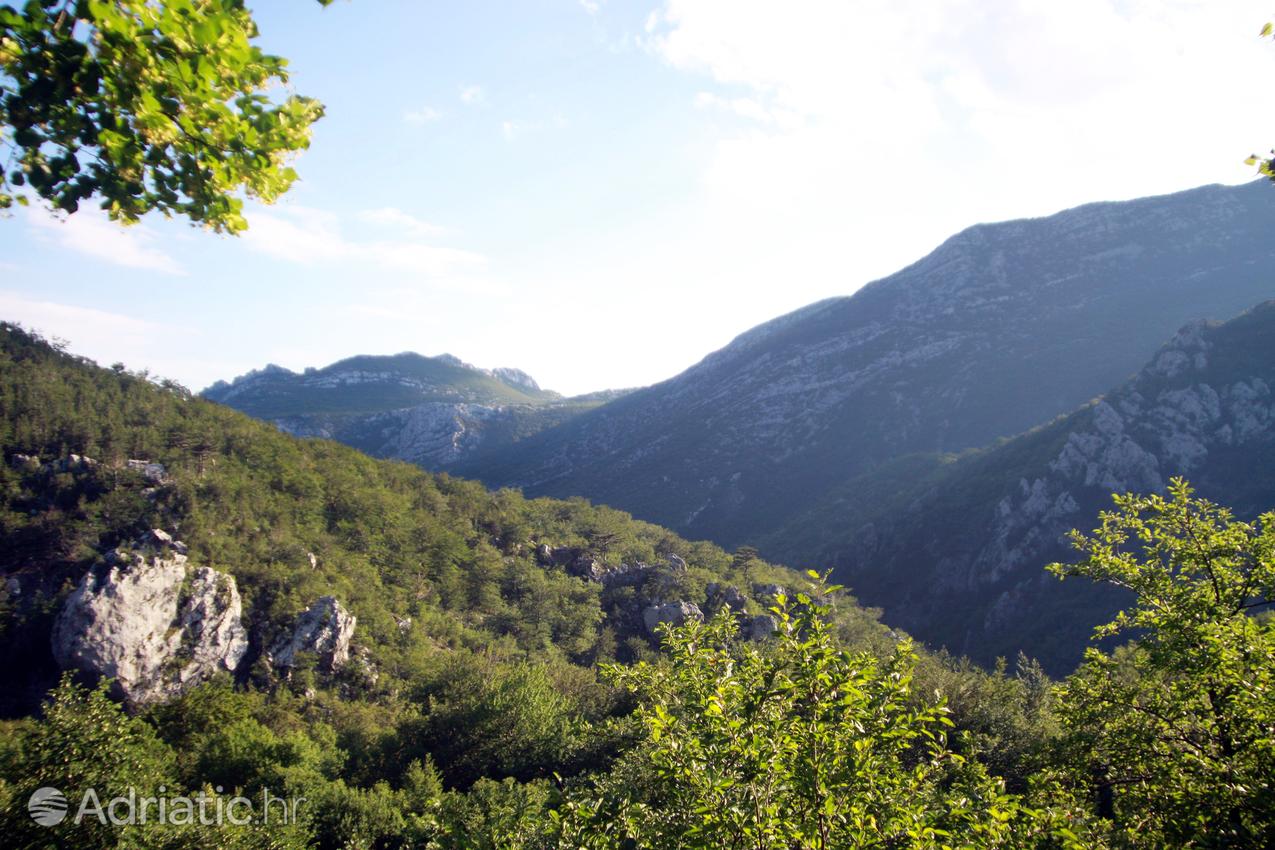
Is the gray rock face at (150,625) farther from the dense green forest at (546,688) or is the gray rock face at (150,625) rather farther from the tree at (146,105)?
the tree at (146,105)

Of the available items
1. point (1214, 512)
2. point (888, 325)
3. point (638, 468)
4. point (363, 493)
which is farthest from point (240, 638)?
point (888, 325)

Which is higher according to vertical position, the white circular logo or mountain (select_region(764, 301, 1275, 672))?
the white circular logo

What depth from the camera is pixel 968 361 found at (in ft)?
536

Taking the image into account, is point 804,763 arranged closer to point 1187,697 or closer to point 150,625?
point 1187,697

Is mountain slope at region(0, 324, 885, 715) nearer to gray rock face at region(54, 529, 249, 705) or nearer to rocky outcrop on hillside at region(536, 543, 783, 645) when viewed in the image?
gray rock face at region(54, 529, 249, 705)

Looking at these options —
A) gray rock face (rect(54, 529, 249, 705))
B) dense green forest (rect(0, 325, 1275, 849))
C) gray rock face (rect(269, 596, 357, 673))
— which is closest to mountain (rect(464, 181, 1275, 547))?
dense green forest (rect(0, 325, 1275, 849))

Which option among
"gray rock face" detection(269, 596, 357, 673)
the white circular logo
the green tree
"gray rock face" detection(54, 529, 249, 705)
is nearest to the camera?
the green tree

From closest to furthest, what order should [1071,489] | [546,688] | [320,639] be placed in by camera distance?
1. [546,688]
2. [320,639]
3. [1071,489]

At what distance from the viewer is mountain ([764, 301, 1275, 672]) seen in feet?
261

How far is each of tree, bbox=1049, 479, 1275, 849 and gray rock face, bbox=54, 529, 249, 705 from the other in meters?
61.5

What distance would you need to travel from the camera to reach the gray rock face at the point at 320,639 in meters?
51.9

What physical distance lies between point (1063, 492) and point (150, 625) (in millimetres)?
117528

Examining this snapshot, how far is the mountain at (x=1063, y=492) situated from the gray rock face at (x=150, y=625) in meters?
89.2

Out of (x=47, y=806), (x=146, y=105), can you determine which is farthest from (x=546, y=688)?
(x=146, y=105)
